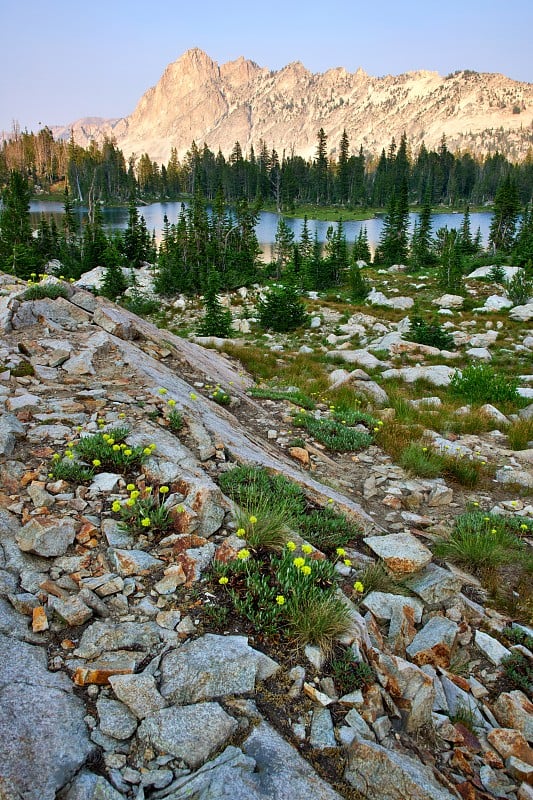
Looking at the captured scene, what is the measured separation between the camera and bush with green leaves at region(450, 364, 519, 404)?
40.0 feet

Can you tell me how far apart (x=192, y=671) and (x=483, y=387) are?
11.8 metres

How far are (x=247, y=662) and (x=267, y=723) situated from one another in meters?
0.40

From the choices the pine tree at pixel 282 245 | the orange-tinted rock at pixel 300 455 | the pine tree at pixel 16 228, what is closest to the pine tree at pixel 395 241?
the pine tree at pixel 282 245

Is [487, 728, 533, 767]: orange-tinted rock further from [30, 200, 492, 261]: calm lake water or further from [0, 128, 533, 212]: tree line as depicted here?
[0, 128, 533, 212]: tree line

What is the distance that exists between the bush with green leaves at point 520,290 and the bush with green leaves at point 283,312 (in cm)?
1224

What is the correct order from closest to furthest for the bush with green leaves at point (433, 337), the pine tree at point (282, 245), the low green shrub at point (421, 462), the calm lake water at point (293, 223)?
the low green shrub at point (421, 462)
the bush with green leaves at point (433, 337)
the pine tree at point (282, 245)
the calm lake water at point (293, 223)

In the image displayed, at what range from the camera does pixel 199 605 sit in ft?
11.3

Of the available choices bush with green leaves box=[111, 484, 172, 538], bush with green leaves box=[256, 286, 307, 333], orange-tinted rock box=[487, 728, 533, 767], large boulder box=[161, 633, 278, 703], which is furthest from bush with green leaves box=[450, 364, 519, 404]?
bush with green leaves box=[256, 286, 307, 333]

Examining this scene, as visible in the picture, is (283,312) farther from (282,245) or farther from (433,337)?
(282,245)

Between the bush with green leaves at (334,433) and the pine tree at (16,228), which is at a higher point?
the pine tree at (16,228)

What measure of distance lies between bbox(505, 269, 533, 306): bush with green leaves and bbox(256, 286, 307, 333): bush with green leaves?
12242mm

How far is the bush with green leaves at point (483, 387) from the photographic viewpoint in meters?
12.2

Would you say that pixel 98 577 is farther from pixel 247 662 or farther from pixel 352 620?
pixel 352 620

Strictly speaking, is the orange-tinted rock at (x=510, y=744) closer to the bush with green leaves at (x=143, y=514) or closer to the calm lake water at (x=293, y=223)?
the bush with green leaves at (x=143, y=514)
